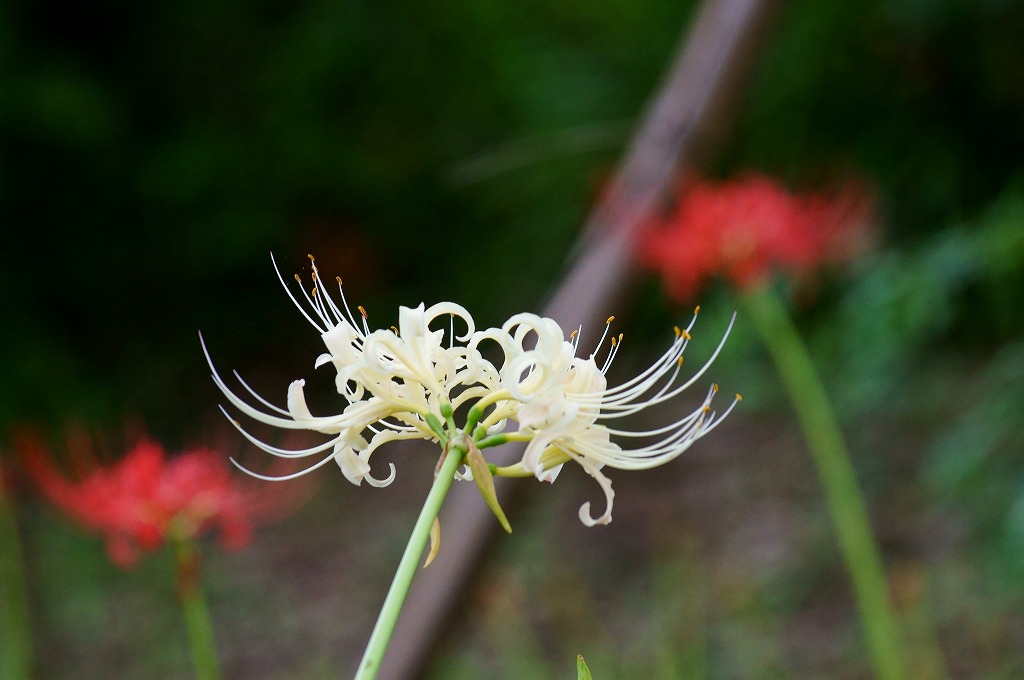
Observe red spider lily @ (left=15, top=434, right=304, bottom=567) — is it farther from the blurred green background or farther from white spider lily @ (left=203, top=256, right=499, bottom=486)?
the blurred green background

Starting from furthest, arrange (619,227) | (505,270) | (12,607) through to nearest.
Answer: (505,270)
(12,607)
(619,227)

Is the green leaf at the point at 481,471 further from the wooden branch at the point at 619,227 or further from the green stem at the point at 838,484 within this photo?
the green stem at the point at 838,484

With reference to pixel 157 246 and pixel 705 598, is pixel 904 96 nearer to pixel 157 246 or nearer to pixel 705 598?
pixel 705 598

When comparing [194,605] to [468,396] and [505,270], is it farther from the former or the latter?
[505,270]

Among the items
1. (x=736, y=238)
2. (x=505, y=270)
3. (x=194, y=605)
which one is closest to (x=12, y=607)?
(x=194, y=605)

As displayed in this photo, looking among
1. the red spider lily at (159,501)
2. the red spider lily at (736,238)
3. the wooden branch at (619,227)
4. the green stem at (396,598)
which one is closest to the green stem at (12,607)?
the red spider lily at (159,501)

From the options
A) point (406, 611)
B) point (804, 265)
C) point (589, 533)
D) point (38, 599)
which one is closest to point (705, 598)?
point (589, 533)
